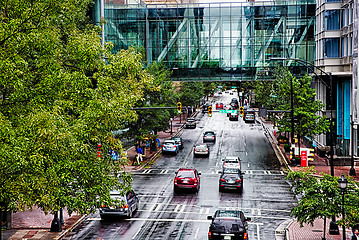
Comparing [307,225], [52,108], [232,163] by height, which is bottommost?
[307,225]

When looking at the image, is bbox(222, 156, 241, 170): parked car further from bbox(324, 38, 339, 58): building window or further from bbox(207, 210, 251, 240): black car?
bbox(324, 38, 339, 58): building window

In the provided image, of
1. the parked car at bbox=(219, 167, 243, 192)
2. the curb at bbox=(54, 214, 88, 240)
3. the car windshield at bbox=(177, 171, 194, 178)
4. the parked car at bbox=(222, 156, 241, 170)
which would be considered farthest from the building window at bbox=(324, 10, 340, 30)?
the curb at bbox=(54, 214, 88, 240)

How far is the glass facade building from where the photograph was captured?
215 ft

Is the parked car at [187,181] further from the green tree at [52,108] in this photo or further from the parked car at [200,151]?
the parked car at [200,151]

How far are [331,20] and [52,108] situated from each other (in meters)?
44.2

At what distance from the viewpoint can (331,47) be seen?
2146 inches

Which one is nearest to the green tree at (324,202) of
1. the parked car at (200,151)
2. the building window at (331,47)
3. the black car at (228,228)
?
the black car at (228,228)

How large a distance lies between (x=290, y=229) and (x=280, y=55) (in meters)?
44.4

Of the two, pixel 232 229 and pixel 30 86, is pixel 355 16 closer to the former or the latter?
pixel 232 229

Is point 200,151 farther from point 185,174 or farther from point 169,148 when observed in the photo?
point 185,174

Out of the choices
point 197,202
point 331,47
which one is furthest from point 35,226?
point 331,47

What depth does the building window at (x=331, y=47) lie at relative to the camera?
53434mm

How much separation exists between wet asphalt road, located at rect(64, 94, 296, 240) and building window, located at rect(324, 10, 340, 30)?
15.3 m

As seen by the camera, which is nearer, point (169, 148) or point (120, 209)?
point (120, 209)
